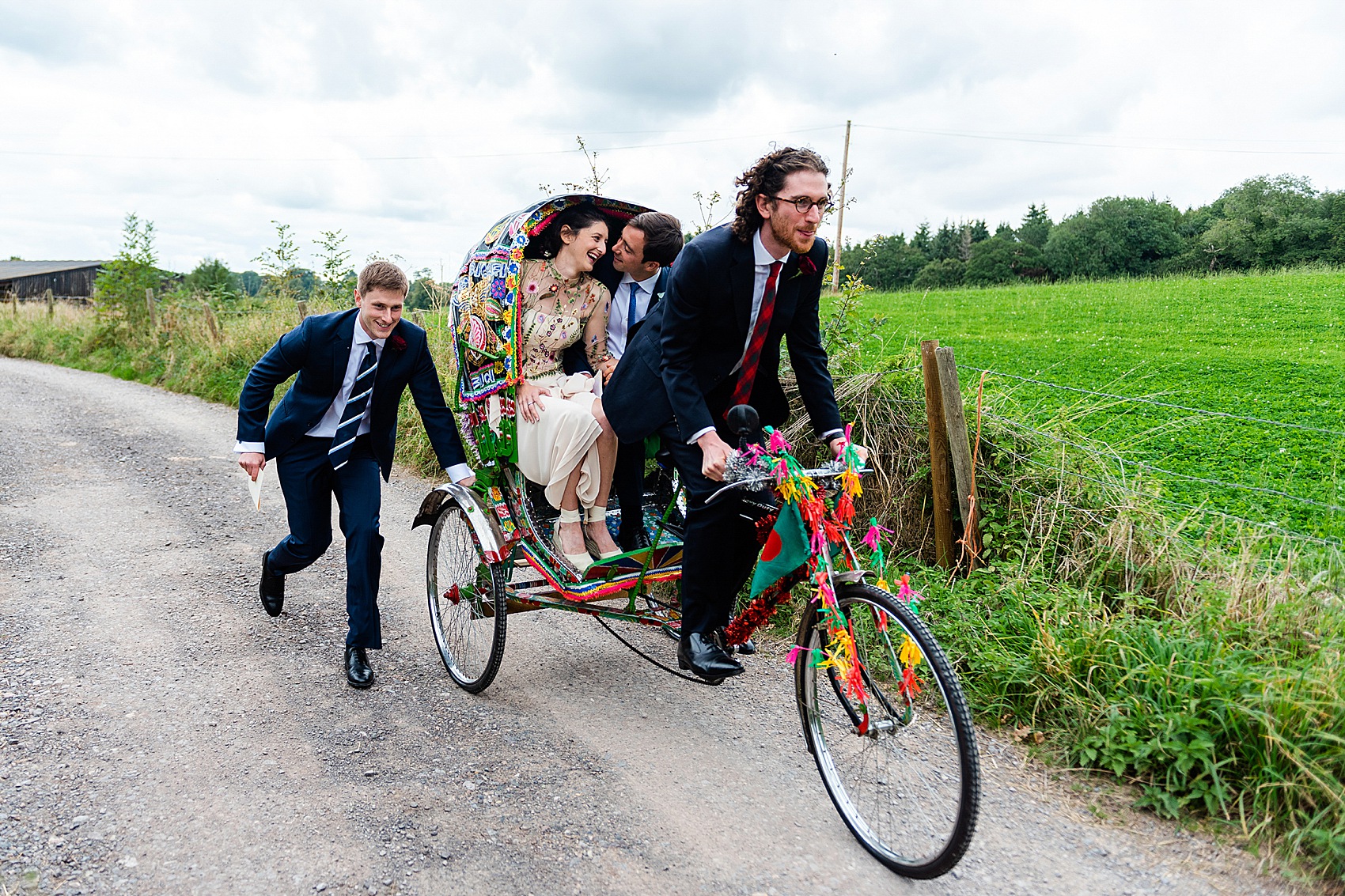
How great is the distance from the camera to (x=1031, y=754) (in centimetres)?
347

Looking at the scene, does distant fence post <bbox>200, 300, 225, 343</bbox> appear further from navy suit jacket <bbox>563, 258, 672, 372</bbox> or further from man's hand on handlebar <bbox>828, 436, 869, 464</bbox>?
man's hand on handlebar <bbox>828, 436, 869, 464</bbox>

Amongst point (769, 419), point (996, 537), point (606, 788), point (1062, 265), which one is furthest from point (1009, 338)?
point (1062, 265)

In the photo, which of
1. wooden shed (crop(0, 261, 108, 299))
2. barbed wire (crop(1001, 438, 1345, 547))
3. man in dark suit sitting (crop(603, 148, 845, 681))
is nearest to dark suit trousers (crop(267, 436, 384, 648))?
man in dark suit sitting (crop(603, 148, 845, 681))

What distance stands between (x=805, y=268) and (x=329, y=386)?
7.81ft

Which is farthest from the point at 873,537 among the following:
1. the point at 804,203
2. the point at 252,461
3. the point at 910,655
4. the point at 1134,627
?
the point at 252,461

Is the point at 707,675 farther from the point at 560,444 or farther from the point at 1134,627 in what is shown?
the point at 1134,627

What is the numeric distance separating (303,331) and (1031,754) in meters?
3.65

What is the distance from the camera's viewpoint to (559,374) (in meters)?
4.35

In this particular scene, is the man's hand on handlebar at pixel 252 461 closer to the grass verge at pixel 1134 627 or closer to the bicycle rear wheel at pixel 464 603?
the bicycle rear wheel at pixel 464 603

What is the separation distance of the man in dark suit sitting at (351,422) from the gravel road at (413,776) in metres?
0.56

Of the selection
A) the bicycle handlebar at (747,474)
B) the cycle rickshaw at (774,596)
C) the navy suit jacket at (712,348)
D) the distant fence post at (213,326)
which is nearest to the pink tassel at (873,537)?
the cycle rickshaw at (774,596)

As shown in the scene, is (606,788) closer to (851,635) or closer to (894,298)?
(851,635)

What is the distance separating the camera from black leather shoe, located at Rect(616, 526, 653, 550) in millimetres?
4379

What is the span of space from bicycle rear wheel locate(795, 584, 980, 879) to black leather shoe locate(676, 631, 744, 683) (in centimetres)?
27
